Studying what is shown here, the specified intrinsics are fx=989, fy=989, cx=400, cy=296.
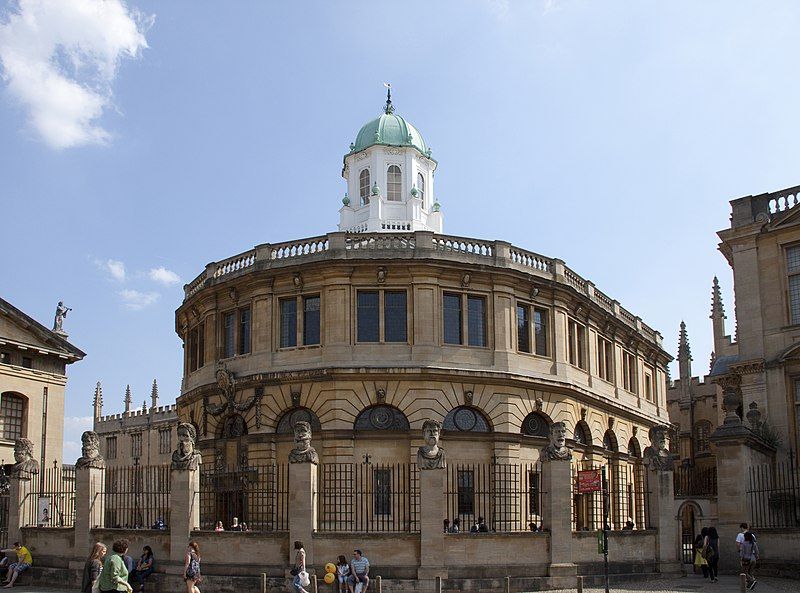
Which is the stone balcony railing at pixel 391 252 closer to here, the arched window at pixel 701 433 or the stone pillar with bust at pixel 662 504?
the stone pillar with bust at pixel 662 504

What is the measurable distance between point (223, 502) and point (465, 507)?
961cm

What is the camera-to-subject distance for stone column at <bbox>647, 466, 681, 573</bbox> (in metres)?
28.9

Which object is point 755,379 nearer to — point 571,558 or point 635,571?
point 635,571

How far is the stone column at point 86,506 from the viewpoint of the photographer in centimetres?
2878

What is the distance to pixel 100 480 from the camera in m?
29.3

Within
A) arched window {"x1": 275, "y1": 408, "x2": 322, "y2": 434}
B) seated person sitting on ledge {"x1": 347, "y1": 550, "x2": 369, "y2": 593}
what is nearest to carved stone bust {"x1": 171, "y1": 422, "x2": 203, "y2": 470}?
seated person sitting on ledge {"x1": 347, "y1": 550, "x2": 369, "y2": 593}

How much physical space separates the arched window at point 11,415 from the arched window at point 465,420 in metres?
20.3

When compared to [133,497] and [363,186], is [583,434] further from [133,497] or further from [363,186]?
[363,186]

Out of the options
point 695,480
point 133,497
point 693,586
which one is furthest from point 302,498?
point 695,480

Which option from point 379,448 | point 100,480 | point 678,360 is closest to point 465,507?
point 379,448

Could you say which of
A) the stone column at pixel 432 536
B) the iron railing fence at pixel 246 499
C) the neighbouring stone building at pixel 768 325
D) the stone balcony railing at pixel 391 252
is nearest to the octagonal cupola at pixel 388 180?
the stone balcony railing at pixel 391 252

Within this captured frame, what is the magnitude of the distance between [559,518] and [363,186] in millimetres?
36872

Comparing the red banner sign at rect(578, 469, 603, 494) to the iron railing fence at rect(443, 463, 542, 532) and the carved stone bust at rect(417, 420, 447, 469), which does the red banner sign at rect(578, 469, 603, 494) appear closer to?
the carved stone bust at rect(417, 420, 447, 469)

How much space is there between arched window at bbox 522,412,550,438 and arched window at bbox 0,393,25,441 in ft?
74.4
